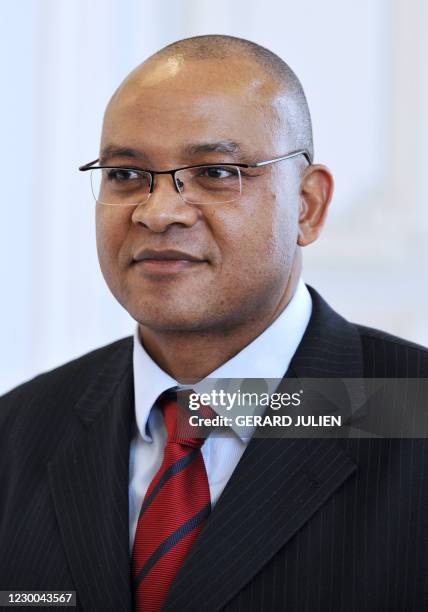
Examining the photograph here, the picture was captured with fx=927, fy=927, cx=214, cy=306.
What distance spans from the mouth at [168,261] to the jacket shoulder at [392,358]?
13.0 inches

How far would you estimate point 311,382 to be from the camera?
57.6 inches

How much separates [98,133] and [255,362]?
1237mm

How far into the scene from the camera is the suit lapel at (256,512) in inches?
51.2

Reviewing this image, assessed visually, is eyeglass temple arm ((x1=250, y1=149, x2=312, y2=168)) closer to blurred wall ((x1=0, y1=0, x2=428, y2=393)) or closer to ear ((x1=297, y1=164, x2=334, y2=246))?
ear ((x1=297, y1=164, x2=334, y2=246))

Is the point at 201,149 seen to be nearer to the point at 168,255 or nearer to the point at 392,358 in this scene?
the point at 168,255

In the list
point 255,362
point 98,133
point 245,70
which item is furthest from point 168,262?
point 98,133

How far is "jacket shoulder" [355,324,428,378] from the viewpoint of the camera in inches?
57.6

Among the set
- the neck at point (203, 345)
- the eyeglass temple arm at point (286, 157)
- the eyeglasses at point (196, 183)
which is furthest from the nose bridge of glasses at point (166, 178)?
the neck at point (203, 345)

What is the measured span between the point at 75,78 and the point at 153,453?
4.47 feet

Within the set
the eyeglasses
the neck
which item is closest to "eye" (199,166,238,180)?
the eyeglasses

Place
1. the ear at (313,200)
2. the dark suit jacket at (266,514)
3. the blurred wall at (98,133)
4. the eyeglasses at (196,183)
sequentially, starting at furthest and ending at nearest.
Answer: the blurred wall at (98,133)
the ear at (313,200)
the eyeglasses at (196,183)
the dark suit jacket at (266,514)

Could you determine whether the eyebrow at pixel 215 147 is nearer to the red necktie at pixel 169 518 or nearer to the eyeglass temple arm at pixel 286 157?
the eyeglass temple arm at pixel 286 157

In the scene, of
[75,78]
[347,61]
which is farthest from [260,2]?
[75,78]

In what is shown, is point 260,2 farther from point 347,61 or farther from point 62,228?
point 62,228
